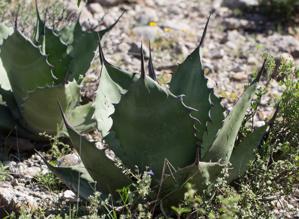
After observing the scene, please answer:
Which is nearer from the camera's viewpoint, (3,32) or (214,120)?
(214,120)

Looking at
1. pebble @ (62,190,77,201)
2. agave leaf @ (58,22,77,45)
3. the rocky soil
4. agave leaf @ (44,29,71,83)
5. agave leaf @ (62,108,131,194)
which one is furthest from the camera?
the rocky soil

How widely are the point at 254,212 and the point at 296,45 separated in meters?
3.81

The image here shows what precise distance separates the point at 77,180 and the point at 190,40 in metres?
3.73

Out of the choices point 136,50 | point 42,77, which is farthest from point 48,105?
point 136,50

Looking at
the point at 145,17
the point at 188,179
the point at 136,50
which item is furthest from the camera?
the point at 145,17

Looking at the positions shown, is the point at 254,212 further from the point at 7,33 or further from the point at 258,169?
the point at 7,33

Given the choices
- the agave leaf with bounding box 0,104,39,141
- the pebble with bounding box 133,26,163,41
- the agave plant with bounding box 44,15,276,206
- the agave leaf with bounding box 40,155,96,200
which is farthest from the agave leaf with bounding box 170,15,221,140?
the pebble with bounding box 133,26,163,41

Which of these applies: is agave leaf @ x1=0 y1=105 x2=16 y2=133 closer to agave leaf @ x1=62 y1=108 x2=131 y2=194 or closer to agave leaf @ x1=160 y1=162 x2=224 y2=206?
agave leaf @ x1=62 y1=108 x2=131 y2=194

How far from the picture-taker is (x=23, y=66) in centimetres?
396

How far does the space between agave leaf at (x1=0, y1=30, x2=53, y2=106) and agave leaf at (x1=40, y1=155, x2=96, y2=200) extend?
82 centimetres

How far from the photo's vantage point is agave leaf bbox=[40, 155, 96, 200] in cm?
330

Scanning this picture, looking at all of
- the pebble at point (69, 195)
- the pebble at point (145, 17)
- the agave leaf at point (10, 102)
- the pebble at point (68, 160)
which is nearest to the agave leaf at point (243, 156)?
the pebble at point (69, 195)

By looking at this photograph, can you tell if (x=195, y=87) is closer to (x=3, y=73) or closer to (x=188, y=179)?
(x=188, y=179)

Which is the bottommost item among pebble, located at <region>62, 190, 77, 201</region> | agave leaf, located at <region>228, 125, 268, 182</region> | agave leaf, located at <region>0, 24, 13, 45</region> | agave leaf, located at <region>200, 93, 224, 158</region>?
pebble, located at <region>62, 190, 77, 201</region>
